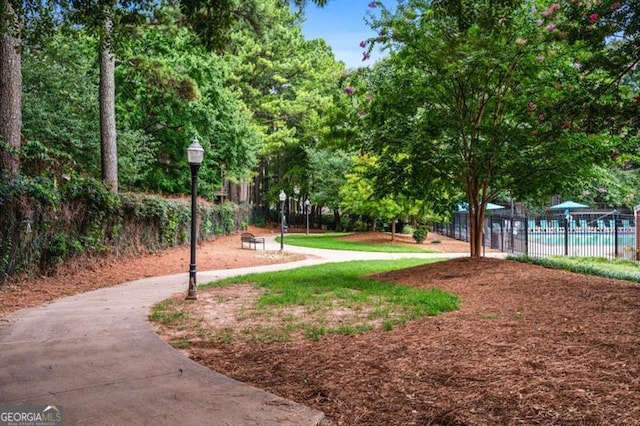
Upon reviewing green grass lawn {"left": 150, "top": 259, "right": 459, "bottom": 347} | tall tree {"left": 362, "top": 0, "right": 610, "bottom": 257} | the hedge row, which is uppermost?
tall tree {"left": 362, "top": 0, "right": 610, "bottom": 257}

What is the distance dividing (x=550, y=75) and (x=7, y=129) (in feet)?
35.6

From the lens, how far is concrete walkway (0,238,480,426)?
3123mm

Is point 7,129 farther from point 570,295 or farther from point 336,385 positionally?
point 570,295

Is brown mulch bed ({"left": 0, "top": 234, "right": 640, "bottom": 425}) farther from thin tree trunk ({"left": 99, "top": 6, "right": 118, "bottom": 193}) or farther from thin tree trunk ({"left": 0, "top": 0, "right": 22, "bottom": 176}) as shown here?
thin tree trunk ({"left": 99, "top": 6, "right": 118, "bottom": 193})

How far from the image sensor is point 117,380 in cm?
382

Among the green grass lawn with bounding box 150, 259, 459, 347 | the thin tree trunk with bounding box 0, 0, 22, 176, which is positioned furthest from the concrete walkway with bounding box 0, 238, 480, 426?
the thin tree trunk with bounding box 0, 0, 22, 176

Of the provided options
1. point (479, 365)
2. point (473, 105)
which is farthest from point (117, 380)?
point (473, 105)

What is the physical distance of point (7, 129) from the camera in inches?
368

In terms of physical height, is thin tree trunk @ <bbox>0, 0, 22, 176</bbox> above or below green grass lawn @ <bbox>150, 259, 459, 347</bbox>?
above

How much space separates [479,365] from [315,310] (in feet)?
10.4

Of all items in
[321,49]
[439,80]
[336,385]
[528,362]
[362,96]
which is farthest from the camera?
[321,49]

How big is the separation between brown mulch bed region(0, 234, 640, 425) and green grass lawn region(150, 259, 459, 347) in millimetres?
326

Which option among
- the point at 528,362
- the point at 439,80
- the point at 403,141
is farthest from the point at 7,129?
the point at 528,362

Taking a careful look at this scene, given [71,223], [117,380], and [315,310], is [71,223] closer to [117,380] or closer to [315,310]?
[315,310]
